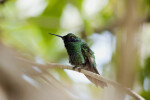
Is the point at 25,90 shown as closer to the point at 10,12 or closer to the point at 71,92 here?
the point at 71,92

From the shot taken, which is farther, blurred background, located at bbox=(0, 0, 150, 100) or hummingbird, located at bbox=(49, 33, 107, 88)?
hummingbird, located at bbox=(49, 33, 107, 88)

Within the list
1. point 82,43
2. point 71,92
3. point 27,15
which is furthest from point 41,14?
point 71,92

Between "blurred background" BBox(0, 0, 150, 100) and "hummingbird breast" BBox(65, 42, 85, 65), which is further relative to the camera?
"hummingbird breast" BBox(65, 42, 85, 65)

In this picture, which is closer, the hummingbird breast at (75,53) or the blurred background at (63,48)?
the blurred background at (63,48)
